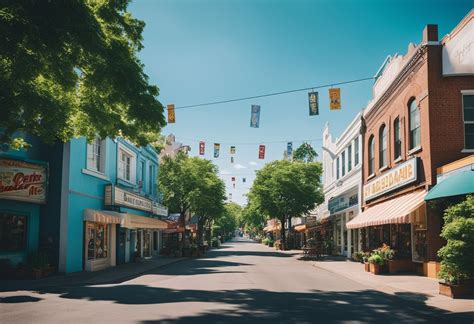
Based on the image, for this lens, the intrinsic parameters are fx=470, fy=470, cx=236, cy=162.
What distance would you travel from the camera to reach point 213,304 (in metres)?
11.4

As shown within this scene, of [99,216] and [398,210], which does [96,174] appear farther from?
[398,210]

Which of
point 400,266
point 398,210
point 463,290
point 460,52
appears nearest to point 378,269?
point 400,266

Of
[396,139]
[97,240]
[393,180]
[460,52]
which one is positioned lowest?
[97,240]

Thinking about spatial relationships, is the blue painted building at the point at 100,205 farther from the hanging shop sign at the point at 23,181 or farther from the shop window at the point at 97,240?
the hanging shop sign at the point at 23,181

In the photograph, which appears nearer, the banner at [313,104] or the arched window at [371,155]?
the banner at [313,104]

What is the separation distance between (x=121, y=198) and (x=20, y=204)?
23.4ft

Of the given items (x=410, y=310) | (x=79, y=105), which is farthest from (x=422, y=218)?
(x=79, y=105)

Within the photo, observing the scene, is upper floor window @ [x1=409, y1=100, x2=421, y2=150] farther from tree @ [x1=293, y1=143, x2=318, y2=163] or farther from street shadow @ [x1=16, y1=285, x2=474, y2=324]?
tree @ [x1=293, y1=143, x2=318, y2=163]

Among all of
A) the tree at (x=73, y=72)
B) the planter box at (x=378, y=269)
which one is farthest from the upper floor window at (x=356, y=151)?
the tree at (x=73, y=72)

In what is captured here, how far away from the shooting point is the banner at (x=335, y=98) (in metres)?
20.8

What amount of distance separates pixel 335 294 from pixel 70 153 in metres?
13.1

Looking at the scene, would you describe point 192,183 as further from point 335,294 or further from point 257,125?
point 335,294

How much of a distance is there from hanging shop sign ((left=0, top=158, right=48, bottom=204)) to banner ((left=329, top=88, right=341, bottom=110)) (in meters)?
12.6

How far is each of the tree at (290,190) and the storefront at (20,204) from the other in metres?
29.2
